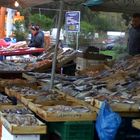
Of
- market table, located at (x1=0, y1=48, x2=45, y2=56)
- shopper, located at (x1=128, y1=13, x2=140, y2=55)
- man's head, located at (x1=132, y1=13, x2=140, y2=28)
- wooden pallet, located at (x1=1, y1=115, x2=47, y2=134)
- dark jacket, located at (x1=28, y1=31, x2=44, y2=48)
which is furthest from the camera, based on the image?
dark jacket, located at (x1=28, y1=31, x2=44, y2=48)

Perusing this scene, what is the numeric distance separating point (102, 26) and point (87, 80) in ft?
108

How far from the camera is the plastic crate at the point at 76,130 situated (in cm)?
421

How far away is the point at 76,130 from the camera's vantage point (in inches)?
168

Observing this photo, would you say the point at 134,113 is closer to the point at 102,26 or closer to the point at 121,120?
the point at 121,120

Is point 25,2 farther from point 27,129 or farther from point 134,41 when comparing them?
point 27,129

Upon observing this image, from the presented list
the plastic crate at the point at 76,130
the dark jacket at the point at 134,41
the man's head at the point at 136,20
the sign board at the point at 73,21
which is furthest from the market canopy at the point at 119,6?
the sign board at the point at 73,21

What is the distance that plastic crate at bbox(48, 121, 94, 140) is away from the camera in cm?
421

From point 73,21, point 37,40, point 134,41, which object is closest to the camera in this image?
point 134,41

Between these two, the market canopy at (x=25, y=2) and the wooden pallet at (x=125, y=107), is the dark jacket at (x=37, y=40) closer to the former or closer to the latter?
the market canopy at (x=25, y=2)

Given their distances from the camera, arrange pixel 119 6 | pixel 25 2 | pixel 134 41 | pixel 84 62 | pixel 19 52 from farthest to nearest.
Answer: pixel 19 52, pixel 84 62, pixel 134 41, pixel 119 6, pixel 25 2

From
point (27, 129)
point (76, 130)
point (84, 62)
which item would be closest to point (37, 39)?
point (84, 62)

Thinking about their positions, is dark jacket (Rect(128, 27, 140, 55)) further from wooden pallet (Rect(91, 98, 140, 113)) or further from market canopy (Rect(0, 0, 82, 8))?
wooden pallet (Rect(91, 98, 140, 113))

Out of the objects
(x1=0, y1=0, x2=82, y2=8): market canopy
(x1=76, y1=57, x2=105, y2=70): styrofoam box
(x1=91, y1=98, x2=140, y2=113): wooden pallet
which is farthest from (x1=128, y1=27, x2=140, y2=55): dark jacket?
(x1=91, y1=98, x2=140, y2=113): wooden pallet

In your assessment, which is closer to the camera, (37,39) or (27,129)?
(27,129)
